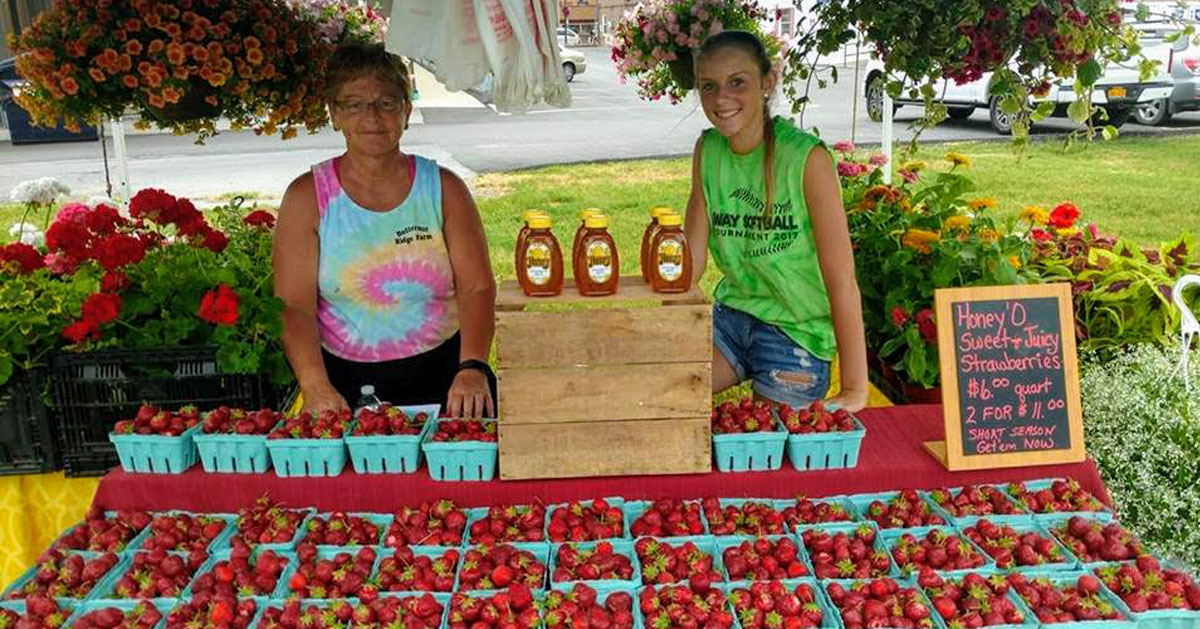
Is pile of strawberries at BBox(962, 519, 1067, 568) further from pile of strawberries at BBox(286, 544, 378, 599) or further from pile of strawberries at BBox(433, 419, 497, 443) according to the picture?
pile of strawberries at BBox(286, 544, 378, 599)

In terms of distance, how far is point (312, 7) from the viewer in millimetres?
3459

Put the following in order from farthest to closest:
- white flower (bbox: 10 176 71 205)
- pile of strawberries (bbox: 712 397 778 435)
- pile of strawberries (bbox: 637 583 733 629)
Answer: white flower (bbox: 10 176 71 205)
pile of strawberries (bbox: 712 397 778 435)
pile of strawberries (bbox: 637 583 733 629)

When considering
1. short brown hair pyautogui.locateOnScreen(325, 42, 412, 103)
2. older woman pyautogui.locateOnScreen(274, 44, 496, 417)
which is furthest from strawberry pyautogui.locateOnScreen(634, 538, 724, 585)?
short brown hair pyautogui.locateOnScreen(325, 42, 412, 103)

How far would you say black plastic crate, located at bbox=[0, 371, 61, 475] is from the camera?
2.55 meters

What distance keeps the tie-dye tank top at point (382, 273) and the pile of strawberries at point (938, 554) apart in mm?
1554

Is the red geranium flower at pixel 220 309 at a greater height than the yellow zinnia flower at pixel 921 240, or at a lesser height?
greater

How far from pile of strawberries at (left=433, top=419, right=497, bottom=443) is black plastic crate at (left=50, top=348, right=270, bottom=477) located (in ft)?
2.70

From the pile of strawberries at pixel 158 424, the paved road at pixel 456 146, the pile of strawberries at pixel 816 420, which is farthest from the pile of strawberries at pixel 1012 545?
the paved road at pixel 456 146

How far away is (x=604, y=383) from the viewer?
6.43 feet

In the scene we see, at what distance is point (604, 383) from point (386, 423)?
54 centimetres

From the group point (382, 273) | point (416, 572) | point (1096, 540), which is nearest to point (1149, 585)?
point (1096, 540)

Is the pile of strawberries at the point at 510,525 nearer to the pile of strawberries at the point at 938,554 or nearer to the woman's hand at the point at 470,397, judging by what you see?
the woman's hand at the point at 470,397

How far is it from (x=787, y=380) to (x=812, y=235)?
1.53ft

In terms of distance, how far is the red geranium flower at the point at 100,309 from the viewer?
2408mm
